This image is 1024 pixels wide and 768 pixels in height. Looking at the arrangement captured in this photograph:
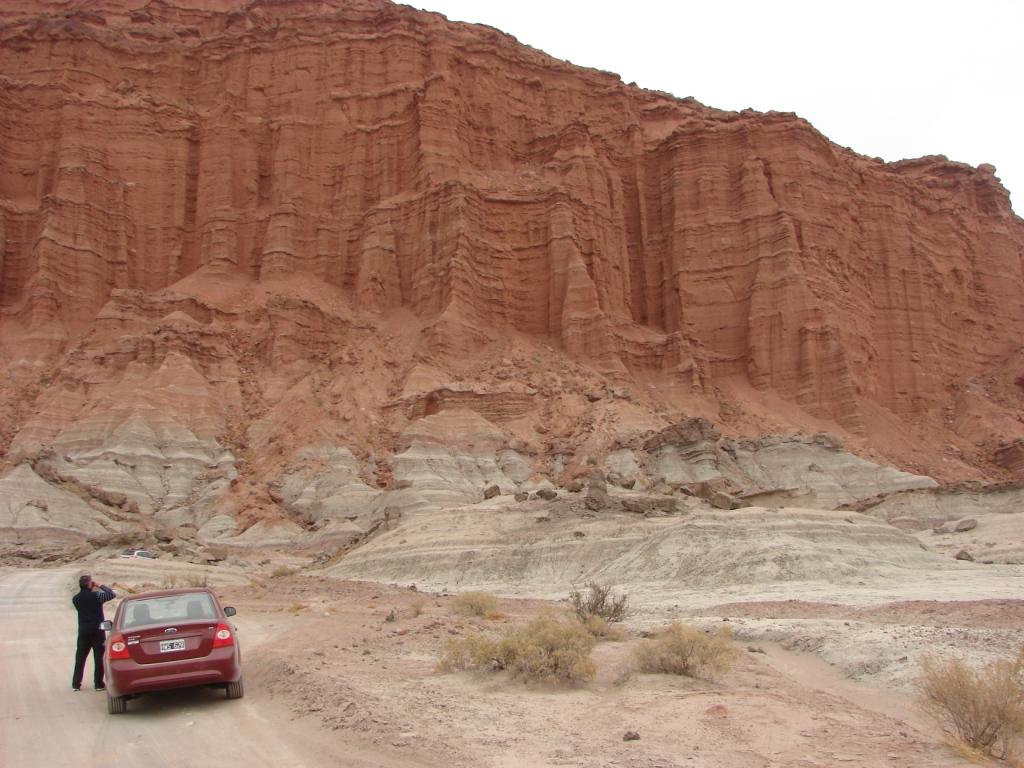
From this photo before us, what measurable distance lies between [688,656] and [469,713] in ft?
11.2

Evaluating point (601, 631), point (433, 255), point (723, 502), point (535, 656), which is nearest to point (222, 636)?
point (535, 656)

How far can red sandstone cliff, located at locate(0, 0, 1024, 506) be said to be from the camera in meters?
59.4

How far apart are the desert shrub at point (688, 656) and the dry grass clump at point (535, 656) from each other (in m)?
0.86

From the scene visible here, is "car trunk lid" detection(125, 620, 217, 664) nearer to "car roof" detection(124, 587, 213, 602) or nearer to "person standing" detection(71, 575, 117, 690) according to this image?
"car roof" detection(124, 587, 213, 602)

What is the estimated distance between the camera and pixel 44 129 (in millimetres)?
74625

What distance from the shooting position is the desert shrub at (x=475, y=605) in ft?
61.4

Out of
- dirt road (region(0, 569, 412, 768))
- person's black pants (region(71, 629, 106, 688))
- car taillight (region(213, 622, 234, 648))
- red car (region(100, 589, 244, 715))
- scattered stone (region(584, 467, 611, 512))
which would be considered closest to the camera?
dirt road (region(0, 569, 412, 768))

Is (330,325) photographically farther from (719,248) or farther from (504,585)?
(504,585)

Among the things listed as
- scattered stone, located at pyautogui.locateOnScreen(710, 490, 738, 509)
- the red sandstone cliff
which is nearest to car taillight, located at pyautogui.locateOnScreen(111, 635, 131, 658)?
scattered stone, located at pyautogui.locateOnScreen(710, 490, 738, 509)

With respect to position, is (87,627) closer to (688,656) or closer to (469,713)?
(469,713)

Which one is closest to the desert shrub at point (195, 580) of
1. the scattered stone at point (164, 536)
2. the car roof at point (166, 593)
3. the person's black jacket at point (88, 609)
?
the scattered stone at point (164, 536)

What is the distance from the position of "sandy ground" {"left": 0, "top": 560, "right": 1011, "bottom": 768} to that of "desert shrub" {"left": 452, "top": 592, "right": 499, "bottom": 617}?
10.9 feet

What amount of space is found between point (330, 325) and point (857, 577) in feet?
158

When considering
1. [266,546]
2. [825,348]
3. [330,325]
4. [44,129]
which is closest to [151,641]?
[266,546]
